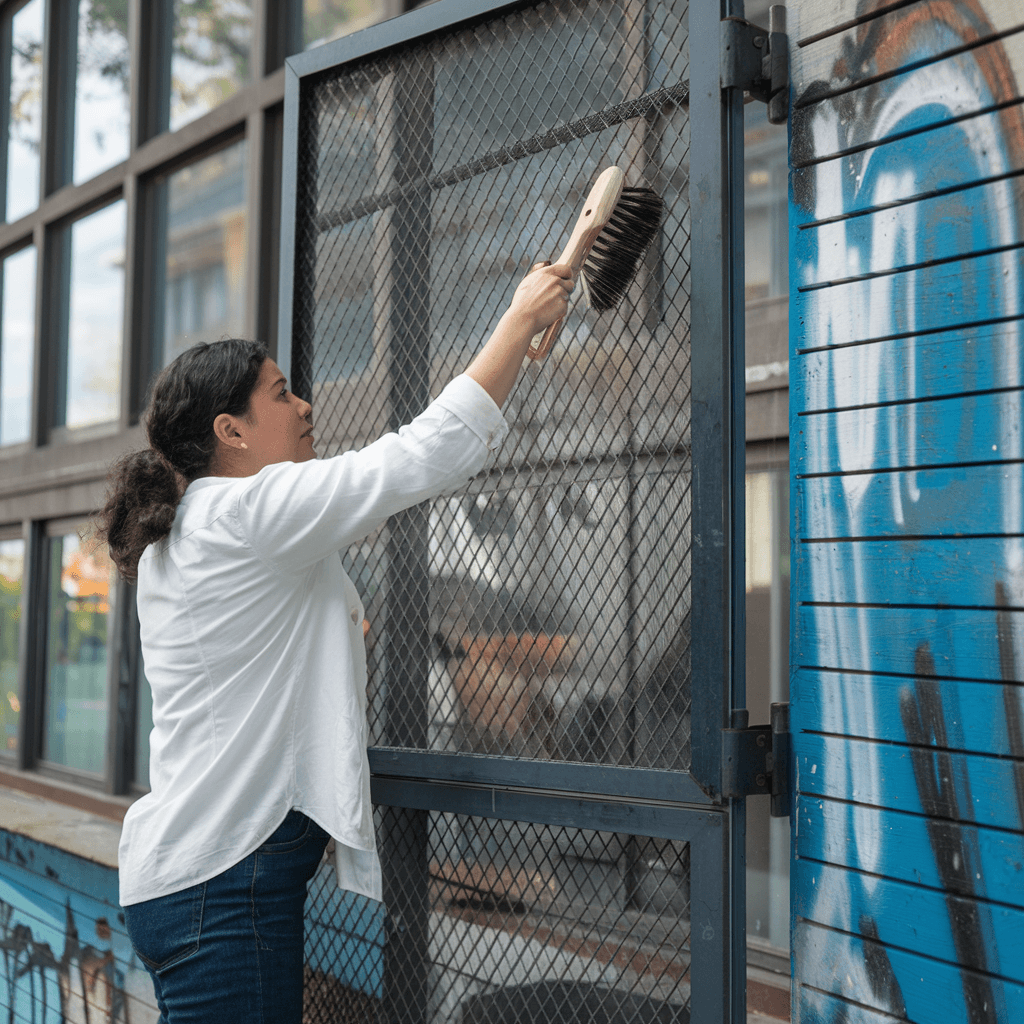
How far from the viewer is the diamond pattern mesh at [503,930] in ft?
5.15

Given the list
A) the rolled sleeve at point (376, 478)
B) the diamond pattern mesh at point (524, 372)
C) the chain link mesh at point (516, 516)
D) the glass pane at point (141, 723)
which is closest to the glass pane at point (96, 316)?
the glass pane at point (141, 723)

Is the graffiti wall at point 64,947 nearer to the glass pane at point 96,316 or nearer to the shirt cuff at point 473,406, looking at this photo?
the glass pane at point 96,316

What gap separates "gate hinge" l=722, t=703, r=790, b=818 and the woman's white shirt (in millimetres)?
499

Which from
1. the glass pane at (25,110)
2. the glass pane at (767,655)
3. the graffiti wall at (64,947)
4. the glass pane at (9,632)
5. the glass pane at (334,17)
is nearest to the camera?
the glass pane at (767,655)

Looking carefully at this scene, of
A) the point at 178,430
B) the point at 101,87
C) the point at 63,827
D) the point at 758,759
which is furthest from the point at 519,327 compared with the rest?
the point at 101,87

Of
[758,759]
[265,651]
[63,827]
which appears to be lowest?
[63,827]

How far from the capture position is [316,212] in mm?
2184

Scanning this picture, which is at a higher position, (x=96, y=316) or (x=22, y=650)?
(x=96, y=316)

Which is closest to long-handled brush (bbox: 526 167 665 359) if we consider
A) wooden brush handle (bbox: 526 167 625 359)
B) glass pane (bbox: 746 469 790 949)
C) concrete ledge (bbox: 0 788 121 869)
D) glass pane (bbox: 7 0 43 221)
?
wooden brush handle (bbox: 526 167 625 359)

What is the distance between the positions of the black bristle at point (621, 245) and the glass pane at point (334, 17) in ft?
8.54

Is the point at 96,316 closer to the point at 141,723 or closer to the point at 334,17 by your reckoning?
the point at 141,723

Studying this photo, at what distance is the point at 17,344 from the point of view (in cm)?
636

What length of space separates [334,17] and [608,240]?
10.2ft

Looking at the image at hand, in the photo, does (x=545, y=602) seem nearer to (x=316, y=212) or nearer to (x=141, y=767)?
(x=316, y=212)
